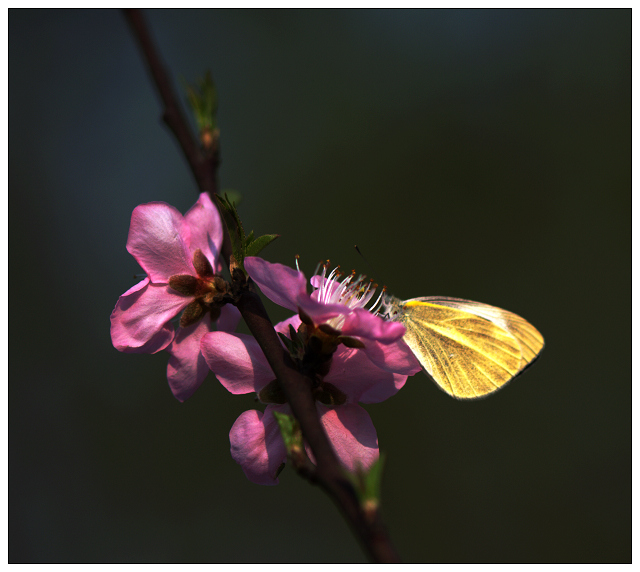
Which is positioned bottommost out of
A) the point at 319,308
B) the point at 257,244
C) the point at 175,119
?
the point at 319,308

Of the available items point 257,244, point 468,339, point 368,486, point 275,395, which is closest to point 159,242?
point 257,244

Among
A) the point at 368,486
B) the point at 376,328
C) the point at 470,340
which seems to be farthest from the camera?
the point at 470,340

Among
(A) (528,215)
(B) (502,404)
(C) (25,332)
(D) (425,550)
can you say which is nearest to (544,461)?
(B) (502,404)

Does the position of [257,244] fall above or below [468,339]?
above

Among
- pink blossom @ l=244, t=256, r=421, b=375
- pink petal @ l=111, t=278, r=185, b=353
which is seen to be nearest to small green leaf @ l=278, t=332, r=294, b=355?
pink blossom @ l=244, t=256, r=421, b=375

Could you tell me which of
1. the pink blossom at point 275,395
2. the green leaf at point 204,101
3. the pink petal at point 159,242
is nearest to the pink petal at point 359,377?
the pink blossom at point 275,395

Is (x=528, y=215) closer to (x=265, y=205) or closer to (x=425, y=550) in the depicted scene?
(x=265, y=205)

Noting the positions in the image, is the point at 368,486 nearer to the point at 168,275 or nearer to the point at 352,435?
the point at 352,435

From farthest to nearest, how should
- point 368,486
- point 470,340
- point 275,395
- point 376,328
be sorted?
point 470,340 → point 275,395 → point 376,328 → point 368,486
